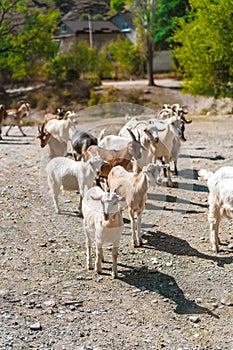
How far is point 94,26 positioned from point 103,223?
46366 mm

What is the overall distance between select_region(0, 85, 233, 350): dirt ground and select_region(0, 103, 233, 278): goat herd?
36 centimetres

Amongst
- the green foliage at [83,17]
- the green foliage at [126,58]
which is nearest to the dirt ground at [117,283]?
the green foliage at [126,58]

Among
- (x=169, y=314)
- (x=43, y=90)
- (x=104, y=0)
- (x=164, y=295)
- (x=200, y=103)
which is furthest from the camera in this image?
(x=104, y=0)

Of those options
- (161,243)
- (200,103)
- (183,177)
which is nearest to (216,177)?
(161,243)

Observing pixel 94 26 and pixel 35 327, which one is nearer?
pixel 35 327

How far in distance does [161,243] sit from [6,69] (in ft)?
89.6

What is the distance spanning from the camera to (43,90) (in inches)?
1291

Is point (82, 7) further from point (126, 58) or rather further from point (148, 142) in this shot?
point (148, 142)

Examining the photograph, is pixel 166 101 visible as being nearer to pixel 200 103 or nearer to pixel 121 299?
pixel 200 103

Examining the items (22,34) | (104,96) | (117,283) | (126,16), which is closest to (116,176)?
(117,283)

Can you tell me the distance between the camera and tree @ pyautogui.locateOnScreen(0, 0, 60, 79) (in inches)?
1180

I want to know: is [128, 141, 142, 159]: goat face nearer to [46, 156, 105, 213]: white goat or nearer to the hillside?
[46, 156, 105, 213]: white goat

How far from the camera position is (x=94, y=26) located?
5066cm

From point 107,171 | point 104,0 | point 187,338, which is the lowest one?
point 187,338
